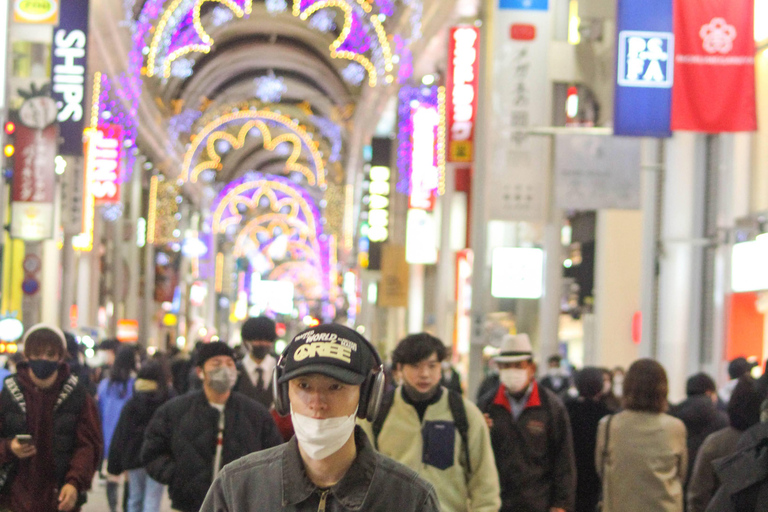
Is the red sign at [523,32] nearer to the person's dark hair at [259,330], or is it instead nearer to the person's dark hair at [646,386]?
the person's dark hair at [259,330]

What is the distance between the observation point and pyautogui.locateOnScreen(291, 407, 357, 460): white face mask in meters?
2.51

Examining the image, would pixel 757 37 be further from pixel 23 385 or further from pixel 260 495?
pixel 260 495

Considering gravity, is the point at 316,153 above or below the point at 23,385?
above

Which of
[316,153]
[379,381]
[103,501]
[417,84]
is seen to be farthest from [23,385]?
[316,153]

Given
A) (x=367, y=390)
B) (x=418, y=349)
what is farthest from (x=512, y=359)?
(x=367, y=390)

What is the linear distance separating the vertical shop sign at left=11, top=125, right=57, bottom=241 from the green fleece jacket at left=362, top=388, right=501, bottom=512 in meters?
14.0

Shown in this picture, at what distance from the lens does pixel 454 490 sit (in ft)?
17.8

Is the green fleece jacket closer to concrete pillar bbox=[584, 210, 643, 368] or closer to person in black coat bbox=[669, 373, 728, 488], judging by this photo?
person in black coat bbox=[669, 373, 728, 488]

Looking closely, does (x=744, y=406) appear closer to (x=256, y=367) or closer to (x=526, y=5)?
(x=256, y=367)

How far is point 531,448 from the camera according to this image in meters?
6.46

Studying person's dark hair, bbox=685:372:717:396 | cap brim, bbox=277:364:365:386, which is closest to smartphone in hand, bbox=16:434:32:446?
cap brim, bbox=277:364:365:386

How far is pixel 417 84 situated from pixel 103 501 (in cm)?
1658

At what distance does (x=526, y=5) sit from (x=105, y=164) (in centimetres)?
1269

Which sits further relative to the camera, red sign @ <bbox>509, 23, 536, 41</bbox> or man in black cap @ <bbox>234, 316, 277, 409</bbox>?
red sign @ <bbox>509, 23, 536, 41</bbox>
